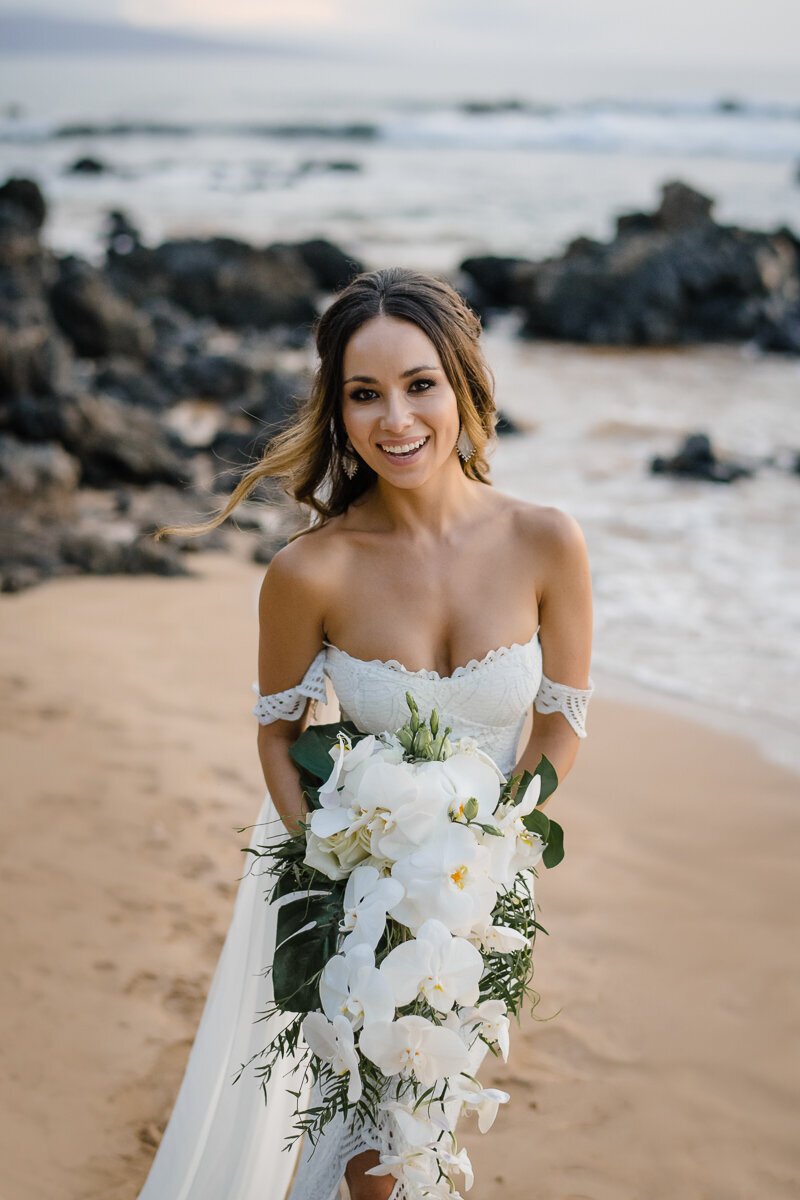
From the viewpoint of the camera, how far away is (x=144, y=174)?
132 feet

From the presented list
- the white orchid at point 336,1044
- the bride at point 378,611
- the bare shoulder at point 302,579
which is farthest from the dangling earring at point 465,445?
the white orchid at point 336,1044

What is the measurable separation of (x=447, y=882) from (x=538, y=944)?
2558 millimetres

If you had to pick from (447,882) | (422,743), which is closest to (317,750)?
(422,743)

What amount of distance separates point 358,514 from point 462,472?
1.04 feet

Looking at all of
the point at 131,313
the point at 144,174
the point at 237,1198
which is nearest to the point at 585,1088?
the point at 237,1198

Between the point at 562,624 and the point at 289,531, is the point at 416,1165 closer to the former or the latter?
the point at 562,624

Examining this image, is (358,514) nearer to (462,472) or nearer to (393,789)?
(462,472)

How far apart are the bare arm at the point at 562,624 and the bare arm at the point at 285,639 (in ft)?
1.95

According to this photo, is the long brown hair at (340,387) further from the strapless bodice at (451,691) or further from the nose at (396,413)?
the strapless bodice at (451,691)

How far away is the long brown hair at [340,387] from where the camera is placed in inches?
103

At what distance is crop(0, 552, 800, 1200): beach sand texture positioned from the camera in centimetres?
325

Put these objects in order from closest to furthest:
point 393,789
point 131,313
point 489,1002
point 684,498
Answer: point 393,789 < point 489,1002 < point 684,498 < point 131,313

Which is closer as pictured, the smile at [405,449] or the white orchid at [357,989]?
the white orchid at [357,989]

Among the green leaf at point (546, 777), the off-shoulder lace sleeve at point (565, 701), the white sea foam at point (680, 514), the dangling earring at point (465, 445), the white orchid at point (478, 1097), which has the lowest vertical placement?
the white sea foam at point (680, 514)
